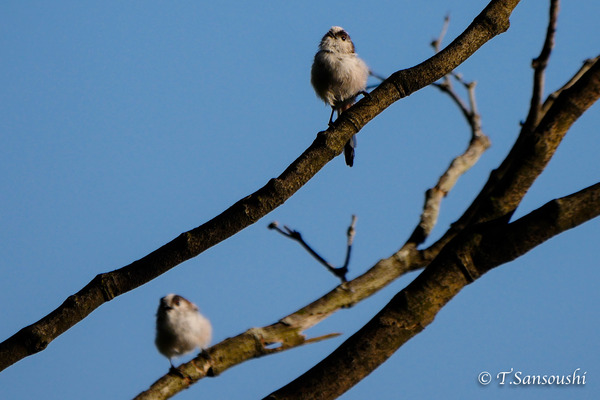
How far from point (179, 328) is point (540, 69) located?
4102mm

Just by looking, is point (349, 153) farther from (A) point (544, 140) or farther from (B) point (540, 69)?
(A) point (544, 140)

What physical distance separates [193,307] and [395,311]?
4632 mm

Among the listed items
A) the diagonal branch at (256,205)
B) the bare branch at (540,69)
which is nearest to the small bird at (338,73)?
the bare branch at (540,69)

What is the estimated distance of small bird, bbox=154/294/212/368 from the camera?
607 cm

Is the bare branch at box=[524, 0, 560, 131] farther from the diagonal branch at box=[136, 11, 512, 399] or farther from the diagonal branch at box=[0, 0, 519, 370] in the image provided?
the diagonal branch at box=[136, 11, 512, 399]

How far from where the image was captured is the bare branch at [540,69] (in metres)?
2.89

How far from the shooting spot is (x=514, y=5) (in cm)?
281

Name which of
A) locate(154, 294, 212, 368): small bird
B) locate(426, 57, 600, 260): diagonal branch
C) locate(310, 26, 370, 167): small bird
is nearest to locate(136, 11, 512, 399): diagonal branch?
locate(426, 57, 600, 260): diagonal branch

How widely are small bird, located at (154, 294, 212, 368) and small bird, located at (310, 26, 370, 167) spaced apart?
1.99 meters

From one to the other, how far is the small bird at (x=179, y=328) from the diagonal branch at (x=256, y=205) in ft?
12.3

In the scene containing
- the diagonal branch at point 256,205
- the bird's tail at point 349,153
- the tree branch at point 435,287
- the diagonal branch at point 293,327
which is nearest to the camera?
the tree branch at point 435,287

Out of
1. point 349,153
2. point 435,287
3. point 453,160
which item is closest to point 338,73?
point 349,153

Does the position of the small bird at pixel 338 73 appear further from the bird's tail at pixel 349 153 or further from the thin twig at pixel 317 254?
the thin twig at pixel 317 254

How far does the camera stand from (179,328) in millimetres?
6121
